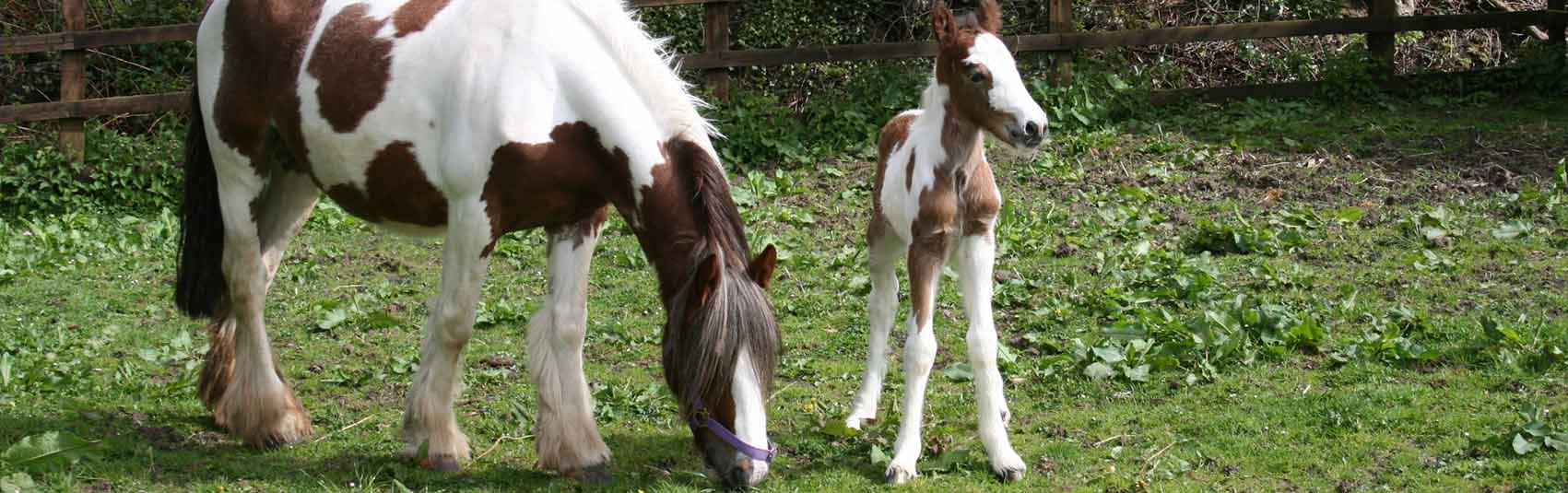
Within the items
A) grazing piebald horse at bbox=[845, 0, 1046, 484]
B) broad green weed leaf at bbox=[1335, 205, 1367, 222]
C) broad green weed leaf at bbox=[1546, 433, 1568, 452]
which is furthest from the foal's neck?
broad green weed leaf at bbox=[1335, 205, 1367, 222]

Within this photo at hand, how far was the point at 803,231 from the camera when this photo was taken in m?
9.11

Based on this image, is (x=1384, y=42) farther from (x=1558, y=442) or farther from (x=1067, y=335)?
(x=1558, y=442)

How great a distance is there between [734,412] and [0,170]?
27.3ft

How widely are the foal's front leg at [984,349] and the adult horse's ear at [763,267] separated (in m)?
0.76

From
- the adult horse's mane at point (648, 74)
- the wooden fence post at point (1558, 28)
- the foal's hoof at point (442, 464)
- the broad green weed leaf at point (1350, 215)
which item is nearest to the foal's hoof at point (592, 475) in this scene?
the foal's hoof at point (442, 464)

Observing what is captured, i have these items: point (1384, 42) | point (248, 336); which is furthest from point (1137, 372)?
point (1384, 42)

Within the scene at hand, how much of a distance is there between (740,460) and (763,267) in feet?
2.06

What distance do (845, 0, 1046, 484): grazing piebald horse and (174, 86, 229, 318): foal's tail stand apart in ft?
9.48

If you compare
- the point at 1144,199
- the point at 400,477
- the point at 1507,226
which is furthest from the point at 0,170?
the point at 1507,226

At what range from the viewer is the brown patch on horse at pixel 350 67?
528 centimetres

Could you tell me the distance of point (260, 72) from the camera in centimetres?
568

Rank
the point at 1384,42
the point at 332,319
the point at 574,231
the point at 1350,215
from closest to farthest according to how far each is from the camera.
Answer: the point at 574,231 → the point at 332,319 → the point at 1350,215 → the point at 1384,42

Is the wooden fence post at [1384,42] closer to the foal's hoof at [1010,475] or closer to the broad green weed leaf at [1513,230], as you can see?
the broad green weed leaf at [1513,230]

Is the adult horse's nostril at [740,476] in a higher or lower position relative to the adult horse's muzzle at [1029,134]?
lower
